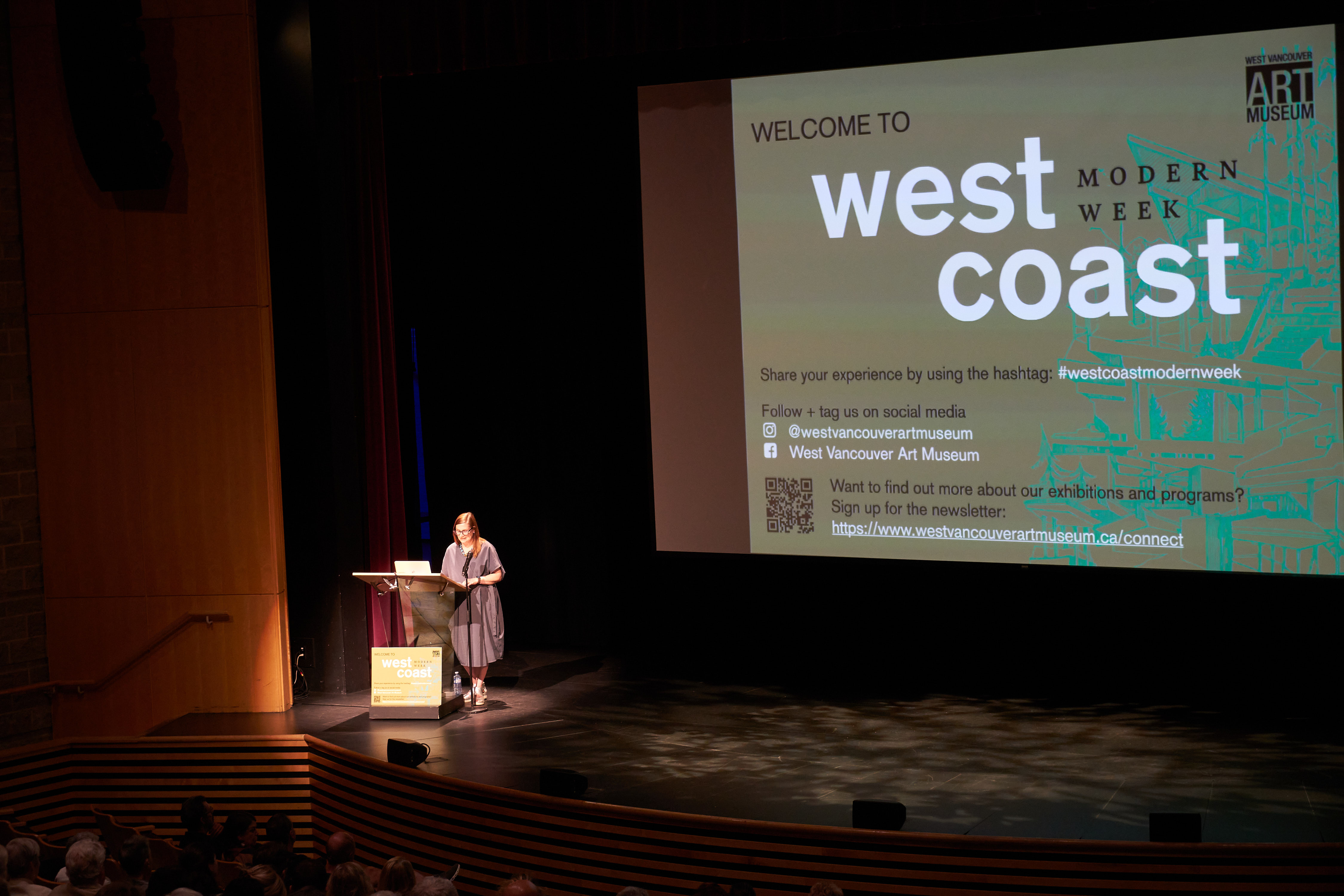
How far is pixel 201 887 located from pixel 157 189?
16.4ft

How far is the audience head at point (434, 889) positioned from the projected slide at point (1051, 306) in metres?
3.80

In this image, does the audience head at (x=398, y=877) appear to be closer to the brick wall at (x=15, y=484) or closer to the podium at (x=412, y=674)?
the podium at (x=412, y=674)

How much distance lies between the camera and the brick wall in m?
7.52

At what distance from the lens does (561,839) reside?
545 cm

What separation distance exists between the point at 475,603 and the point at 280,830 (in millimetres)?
2771

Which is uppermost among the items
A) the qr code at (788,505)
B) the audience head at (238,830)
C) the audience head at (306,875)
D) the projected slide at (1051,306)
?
the projected slide at (1051,306)

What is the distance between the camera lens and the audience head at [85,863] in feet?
12.9

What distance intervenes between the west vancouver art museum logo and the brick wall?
6770 millimetres

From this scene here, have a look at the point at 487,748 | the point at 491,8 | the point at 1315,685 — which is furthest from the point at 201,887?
the point at 1315,685

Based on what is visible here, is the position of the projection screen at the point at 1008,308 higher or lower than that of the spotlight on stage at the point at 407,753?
higher

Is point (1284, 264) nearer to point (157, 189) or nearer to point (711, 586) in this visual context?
point (711, 586)

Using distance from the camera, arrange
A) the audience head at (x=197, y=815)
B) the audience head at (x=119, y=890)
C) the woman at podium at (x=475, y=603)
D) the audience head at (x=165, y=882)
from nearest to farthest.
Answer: the audience head at (x=119, y=890) < the audience head at (x=165, y=882) < the audience head at (x=197, y=815) < the woman at podium at (x=475, y=603)

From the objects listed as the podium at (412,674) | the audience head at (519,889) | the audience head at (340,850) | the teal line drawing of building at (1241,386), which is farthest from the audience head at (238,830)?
the teal line drawing of building at (1241,386)

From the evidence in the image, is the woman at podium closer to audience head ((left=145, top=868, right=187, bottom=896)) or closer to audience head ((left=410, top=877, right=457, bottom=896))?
audience head ((left=145, top=868, right=187, bottom=896))
